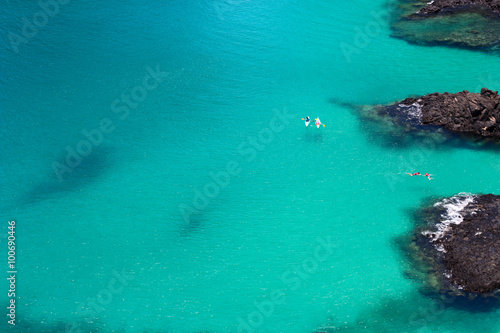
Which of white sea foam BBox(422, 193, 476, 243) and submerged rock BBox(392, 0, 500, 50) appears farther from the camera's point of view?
submerged rock BBox(392, 0, 500, 50)

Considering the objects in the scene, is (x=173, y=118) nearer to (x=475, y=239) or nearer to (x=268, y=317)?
(x=268, y=317)

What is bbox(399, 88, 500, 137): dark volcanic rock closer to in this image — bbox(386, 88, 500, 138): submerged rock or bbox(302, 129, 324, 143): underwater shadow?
bbox(386, 88, 500, 138): submerged rock

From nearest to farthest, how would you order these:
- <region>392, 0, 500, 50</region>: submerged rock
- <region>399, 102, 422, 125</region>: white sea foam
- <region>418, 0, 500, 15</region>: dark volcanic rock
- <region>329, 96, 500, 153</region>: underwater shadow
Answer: <region>329, 96, 500, 153</region>: underwater shadow
<region>399, 102, 422, 125</region>: white sea foam
<region>392, 0, 500, 50</region>: submerged rock
<region>418, 0, 500, 15</region>: dark volcanic rock

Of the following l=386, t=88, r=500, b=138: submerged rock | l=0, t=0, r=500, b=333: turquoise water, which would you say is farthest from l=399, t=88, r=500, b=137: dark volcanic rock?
l=0, t=0, r=500, b=333: turquoise water

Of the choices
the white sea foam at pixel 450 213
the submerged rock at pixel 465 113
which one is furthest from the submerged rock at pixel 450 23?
the white sea foam at pixel 450 213

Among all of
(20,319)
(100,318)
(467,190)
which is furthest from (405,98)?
(20,319)

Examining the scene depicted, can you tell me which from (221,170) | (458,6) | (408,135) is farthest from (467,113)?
(458,6)

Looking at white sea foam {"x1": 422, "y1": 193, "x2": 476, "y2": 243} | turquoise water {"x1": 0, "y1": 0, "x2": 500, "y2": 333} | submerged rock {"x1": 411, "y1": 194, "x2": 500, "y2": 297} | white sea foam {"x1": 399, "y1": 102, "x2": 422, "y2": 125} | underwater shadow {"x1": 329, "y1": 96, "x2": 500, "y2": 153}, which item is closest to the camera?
submerged rock {"x1": 411, "y1": 194, "x2": 500, "y2": 297}

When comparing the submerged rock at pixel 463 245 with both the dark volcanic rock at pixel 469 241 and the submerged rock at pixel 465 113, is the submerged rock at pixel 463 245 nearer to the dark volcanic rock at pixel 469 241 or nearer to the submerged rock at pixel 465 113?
the dark volcanic rock at pixel 469 241
